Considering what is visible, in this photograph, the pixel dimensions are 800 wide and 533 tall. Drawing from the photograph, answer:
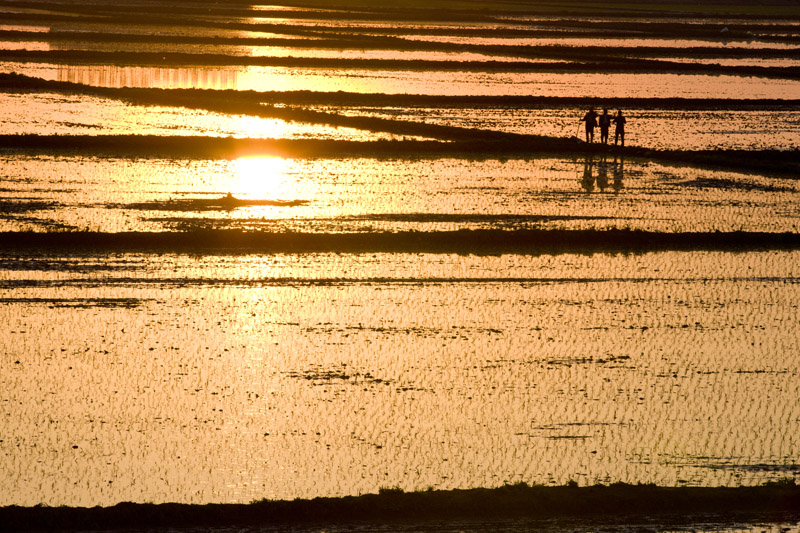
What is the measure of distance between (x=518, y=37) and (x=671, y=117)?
18251 millimetres

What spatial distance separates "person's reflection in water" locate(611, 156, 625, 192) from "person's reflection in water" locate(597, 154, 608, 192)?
0.11m

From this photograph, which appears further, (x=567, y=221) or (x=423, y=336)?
(x=567, y=221)

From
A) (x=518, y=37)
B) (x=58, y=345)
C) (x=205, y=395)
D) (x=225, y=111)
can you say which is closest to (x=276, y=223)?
(x=58, y=345)

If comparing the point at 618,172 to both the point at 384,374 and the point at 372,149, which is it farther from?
the point at 384,374

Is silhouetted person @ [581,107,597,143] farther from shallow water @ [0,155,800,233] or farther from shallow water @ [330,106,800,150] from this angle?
shallow water @ [0,155,800,233]

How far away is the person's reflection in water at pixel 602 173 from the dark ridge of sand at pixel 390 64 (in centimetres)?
1209

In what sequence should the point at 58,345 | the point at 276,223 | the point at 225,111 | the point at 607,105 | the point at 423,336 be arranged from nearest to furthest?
the point at 58,345, the point at 423,336, the point at 276,223, the point at 225,111, the point at 607,105

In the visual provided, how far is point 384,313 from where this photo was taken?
9.08m

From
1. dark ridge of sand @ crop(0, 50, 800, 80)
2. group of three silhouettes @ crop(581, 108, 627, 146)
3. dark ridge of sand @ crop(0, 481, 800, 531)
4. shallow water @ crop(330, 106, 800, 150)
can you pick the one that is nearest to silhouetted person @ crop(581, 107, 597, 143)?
group of three silhouettes @ crop(581, 108, 627, 146)

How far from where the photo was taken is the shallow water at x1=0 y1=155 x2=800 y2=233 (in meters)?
11.8

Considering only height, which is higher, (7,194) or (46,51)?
(46,51)

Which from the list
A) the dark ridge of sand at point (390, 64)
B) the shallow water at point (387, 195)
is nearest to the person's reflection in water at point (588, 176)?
the shallow water at point (387, 195)

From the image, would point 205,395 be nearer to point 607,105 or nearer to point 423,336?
point 423,336

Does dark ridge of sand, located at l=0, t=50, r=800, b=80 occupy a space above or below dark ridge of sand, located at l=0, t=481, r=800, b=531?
above
